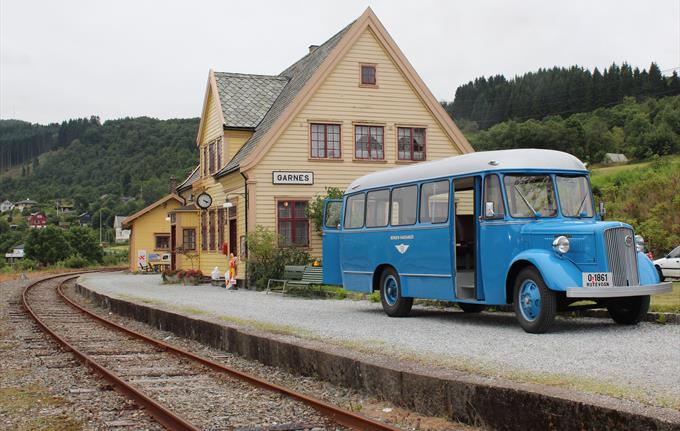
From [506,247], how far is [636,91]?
92.6m

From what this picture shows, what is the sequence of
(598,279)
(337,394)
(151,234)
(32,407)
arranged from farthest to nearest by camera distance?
1. (151,234)
2. (598,279)
3. (337,394)
4. (32,407)

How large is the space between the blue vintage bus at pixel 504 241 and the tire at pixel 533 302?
0.05 ft

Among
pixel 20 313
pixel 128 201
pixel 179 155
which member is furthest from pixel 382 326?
pixel 128 201

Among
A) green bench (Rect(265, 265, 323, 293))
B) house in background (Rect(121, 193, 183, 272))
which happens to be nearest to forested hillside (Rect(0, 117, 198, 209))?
house in background (Rect(121, 193, 183, 272))

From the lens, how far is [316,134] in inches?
1169

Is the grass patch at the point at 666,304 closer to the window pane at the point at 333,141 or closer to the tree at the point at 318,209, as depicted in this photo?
the tree at the point at 318,209

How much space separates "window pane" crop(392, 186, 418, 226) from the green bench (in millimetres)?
6684

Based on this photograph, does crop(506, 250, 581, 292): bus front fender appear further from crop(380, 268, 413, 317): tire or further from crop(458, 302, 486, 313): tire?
crop(458, 302, 486, 313): tire

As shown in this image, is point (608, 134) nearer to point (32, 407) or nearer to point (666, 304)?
point (666, 304)

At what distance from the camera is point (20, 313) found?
22.5 metres

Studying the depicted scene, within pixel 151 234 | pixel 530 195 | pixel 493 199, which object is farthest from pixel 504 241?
pixel 151 234

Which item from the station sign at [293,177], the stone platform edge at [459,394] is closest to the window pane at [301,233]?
the station sign at [293,177]

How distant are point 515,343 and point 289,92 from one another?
22525 mm

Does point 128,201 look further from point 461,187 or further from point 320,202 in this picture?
point 461,187
